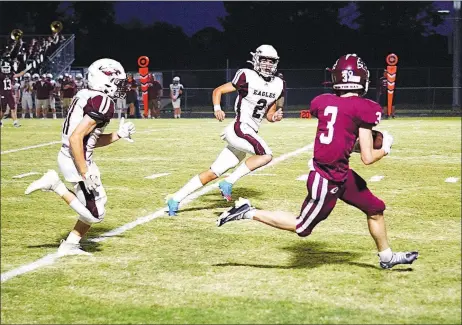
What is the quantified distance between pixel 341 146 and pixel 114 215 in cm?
339

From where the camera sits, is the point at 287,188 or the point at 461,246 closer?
the point at 461,246

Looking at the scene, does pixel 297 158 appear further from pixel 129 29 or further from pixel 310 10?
pixel 129 29

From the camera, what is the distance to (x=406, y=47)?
147 ft

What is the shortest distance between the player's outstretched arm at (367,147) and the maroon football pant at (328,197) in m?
0.26

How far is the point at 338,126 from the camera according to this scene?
17.2 ft

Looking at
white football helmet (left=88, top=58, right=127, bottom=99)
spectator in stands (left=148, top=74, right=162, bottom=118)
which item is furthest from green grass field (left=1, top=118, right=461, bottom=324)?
spectator in stands (left=148, top=74, right=162, bottom=118)

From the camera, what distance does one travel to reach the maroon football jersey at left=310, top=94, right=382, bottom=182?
5.16 m

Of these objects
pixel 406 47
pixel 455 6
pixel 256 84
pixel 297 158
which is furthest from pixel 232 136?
pixel 406 47

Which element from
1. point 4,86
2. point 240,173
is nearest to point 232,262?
point 240,173

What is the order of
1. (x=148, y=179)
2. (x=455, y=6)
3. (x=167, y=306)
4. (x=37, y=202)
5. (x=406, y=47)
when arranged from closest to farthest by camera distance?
(x=167, y=306) → (x=37, y=202) → (x=148, y=179) → (x=455, y=6) → (x=406, y=47)

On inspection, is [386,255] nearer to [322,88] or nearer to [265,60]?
[265,60]

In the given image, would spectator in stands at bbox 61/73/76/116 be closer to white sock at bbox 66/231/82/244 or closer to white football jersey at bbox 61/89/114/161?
white sock at bbox 66/231/82/244

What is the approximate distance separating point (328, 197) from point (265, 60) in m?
2.99

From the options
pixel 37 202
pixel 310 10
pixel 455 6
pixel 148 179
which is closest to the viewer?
pixel 37 202
